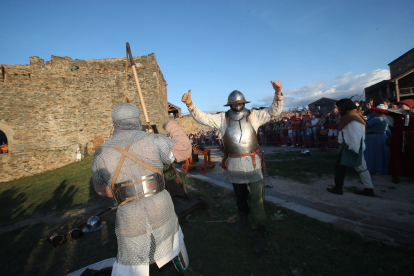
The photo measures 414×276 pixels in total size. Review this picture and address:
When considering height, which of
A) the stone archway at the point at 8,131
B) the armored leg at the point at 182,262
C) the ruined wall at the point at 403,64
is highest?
the ruined wall at the point at 403,64

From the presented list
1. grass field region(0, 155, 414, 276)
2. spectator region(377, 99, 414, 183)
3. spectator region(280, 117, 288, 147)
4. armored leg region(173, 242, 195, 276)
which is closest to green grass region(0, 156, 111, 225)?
grass field region(0, 155, 414, 276)

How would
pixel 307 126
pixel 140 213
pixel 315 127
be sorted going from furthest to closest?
pixel 307 126 → pixel 315 127 → pixel 140 213

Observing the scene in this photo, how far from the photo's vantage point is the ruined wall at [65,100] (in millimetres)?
14602

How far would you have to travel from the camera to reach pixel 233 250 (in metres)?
2.62

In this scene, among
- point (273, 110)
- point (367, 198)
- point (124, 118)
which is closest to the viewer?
point (124, 118)

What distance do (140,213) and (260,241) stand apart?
5.70 ft

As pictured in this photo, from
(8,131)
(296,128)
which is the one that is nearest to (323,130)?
(296,128)

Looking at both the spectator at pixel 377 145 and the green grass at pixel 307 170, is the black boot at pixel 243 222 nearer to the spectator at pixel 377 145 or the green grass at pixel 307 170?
the green grass at pixel 307 170

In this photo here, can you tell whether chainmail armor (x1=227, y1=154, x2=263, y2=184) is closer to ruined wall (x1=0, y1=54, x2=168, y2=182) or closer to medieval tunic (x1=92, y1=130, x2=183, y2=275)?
medieval tunic (x1=92, y1=130, x2=183, y2=275)

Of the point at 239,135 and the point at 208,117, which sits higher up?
the point at 208,117

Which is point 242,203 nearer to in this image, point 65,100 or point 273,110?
point 273,110

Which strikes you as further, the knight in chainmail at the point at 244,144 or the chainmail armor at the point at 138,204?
the knight in chainmail at the point at 244,144

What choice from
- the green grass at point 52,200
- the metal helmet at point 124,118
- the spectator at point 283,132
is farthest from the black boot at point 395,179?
the spectator at point 283,132

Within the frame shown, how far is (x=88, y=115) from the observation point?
16.3 metres
